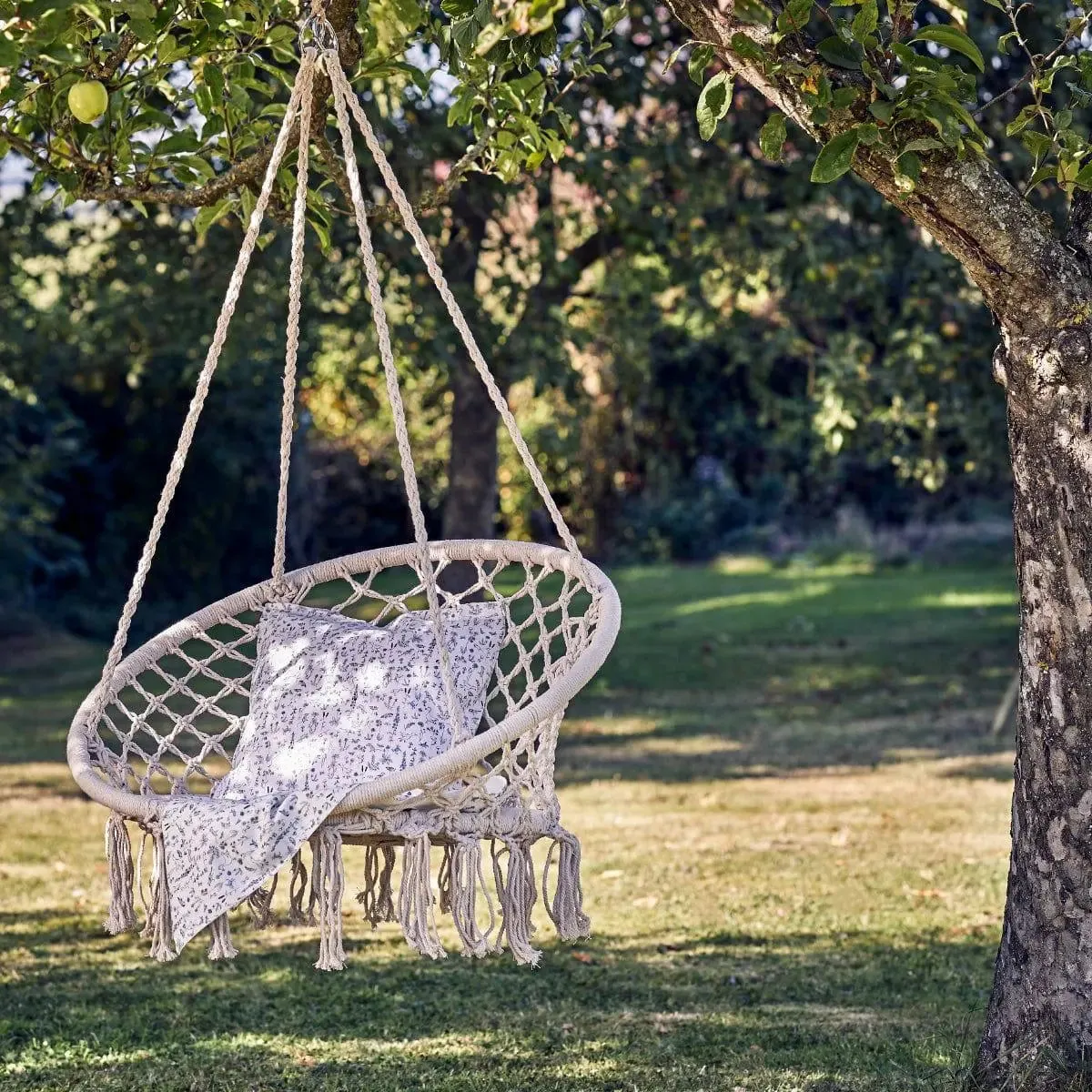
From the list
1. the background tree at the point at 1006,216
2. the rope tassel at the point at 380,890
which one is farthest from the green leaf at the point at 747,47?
the rope tassel at the point at 380,890

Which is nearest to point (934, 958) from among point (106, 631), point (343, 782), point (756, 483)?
point (343, 782)

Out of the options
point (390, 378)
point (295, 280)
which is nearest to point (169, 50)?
point (295, 280)

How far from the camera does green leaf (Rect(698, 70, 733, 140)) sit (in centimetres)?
230

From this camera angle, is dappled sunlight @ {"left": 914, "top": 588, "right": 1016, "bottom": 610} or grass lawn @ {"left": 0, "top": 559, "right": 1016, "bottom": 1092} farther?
dappled sunlight @ {"left": 914, "top": 588, "right": 1016, "bottom": 610}

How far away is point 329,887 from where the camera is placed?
2404mm

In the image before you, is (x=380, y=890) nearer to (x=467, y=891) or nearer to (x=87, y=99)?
(x=467, y=891)

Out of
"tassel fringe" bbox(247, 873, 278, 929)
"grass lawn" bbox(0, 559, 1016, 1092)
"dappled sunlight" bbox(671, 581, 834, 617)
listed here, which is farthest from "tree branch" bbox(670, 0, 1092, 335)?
"dappled sunlight" bbox(671, 581, 834, 617)

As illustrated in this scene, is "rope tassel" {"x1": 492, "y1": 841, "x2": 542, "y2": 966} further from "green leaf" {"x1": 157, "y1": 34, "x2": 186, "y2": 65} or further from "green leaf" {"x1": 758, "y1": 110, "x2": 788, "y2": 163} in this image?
"green leaf" {"x1": 157, "y1": 34, "x2": 186, "y2": 65}

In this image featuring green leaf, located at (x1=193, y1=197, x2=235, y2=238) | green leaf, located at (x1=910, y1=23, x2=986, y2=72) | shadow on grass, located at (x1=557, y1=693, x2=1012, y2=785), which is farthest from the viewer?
shadow on grass, located at (x1=557, y1=693, x2=1012, y2=785)

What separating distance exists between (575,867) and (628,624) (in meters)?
8.29

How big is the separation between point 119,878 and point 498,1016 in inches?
32.6

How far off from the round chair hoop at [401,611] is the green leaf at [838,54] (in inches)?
35.1

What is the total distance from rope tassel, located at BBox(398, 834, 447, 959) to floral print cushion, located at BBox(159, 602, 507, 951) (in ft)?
0.48

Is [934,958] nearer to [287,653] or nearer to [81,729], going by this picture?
[287,653]
